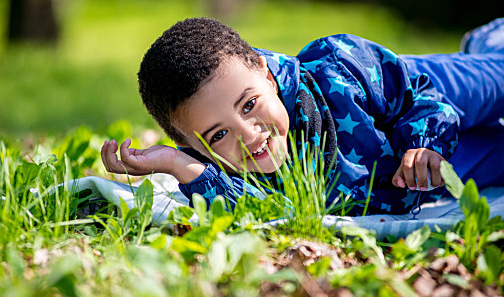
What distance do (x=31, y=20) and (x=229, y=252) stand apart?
9.66 m

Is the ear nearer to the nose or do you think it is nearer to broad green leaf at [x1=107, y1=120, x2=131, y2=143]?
the nose

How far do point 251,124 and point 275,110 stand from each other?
0.13 m

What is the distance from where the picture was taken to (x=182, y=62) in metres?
2.05

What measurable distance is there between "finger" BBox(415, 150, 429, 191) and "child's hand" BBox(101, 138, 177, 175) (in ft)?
3.10

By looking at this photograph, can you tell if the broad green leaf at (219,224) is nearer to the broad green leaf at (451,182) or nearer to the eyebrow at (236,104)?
the eyebrow at (236,104)

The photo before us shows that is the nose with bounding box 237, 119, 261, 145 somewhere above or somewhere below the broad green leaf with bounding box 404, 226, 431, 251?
above

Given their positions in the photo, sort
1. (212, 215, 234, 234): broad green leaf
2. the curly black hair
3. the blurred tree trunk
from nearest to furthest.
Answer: (212, 215, 234, 234): broad green leaf → the curly black hair → the blurred tree trunk

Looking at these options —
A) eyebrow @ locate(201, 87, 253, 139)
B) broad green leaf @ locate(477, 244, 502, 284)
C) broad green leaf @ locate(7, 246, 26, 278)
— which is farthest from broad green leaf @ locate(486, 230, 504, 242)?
broad green leaf @ locate(7, 246, 26, 278)

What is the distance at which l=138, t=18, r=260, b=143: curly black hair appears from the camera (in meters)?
2.04

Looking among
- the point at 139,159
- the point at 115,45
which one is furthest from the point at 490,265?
the point at 115,45

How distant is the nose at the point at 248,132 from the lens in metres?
2.05

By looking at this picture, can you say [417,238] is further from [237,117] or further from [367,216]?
[237,117]

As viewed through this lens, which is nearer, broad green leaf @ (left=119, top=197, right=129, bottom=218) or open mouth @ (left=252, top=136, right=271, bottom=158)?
broad green leaf @ (left=119, top=197, right=129, bottom=218)

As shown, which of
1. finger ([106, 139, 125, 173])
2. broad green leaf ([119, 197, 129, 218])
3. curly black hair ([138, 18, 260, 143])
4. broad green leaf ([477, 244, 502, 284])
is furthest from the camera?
finger ([106, 139, 125, 173])
